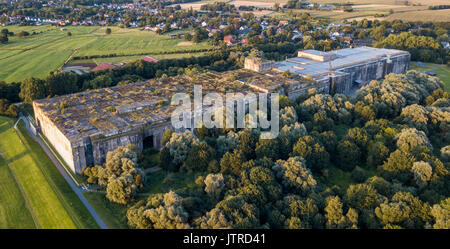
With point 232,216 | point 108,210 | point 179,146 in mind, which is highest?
point 179,146

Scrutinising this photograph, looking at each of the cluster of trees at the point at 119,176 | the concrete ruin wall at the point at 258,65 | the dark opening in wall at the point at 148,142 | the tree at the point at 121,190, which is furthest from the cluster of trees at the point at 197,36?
the tree at the point at 121,190

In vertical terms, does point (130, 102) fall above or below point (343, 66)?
below

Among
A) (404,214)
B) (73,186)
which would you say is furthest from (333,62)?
(73,186)

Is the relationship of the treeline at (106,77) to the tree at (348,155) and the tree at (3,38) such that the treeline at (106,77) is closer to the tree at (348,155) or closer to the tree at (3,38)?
the tree at (348,155)

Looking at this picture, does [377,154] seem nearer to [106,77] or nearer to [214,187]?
[214,187]

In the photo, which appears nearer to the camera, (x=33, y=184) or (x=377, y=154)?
(x=33, y=184)

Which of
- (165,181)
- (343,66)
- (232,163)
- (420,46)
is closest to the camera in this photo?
(232,163)

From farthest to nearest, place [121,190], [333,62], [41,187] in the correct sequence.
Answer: [333,62] < [41,187] < [121,190]
